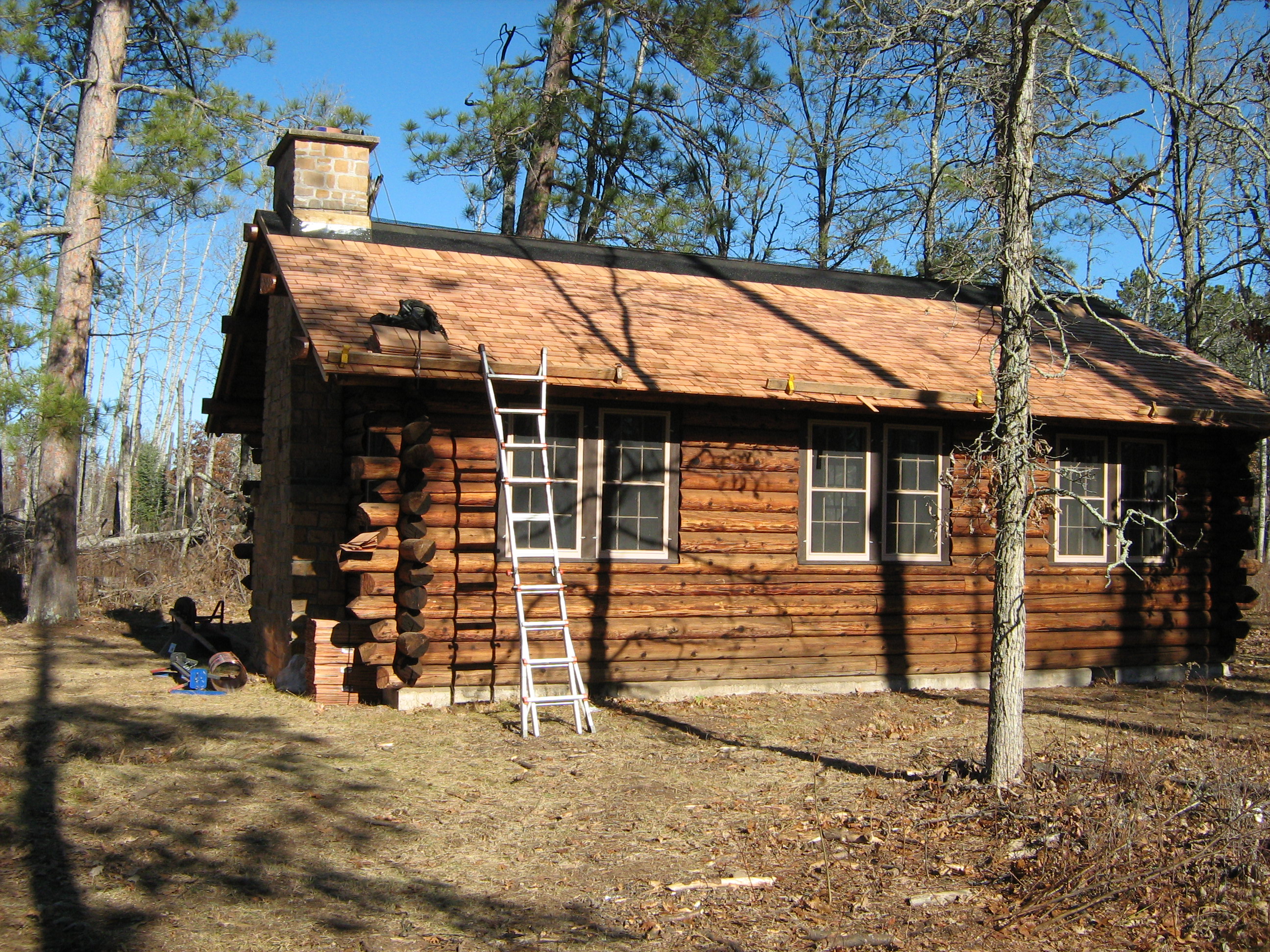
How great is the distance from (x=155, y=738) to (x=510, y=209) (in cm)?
1657

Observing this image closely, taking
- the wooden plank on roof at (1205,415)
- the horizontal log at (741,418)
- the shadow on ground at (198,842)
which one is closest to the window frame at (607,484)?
the horizontal log at (741,418)

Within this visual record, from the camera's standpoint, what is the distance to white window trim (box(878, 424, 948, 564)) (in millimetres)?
11539

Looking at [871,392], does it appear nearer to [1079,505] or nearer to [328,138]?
[1079,505]

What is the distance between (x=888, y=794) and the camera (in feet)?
23.5

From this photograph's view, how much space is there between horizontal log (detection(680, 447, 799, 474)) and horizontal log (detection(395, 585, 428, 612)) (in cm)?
284

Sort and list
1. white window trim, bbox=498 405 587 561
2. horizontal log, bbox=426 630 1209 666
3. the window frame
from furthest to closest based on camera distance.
Answer: the window frame
white window trim, bbox=498 405 587 561
horizontal log, bbox=426 630 1209 666

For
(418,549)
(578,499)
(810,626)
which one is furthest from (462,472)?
(810,626)

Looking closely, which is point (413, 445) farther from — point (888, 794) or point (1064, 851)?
point (1064, 851)

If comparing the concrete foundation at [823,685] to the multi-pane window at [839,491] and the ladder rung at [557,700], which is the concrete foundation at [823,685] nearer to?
the ladder rung at [557,700]

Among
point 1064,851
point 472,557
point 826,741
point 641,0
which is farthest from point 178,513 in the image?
point 1064,851

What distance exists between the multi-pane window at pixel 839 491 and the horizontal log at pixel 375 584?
4212mm

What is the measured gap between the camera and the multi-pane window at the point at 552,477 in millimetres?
10156

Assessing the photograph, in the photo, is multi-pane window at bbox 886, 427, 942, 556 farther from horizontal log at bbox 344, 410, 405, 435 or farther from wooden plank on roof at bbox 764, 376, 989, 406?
horizontal log at bbox 344, 410, 405, 435

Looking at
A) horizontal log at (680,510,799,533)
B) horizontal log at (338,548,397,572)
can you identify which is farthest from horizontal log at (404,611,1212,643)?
horizontal log at (680,510,799,533)
